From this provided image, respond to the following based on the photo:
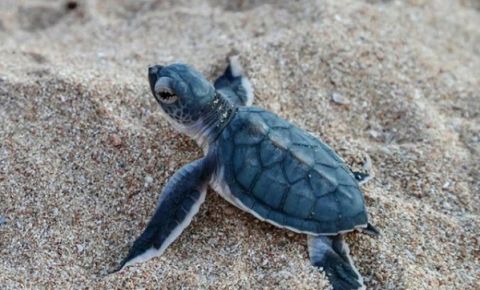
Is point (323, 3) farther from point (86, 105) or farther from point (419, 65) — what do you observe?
point (86, 105)

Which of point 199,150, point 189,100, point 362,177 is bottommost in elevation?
point 199,150

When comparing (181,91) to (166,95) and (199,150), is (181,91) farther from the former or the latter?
(199,150)

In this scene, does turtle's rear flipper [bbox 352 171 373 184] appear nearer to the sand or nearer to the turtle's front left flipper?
the sand

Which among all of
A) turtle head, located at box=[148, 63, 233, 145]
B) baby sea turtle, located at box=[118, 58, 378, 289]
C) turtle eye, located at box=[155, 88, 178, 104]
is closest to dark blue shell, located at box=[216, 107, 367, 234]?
baby sea turtle, located at box=[118, 58, 378, 289]

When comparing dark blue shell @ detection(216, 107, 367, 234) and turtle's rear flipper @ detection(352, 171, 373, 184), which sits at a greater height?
dark blue shell @ detection(216, 107, 367, 234)

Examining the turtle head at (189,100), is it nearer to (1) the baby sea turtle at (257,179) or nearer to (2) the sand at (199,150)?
(1) the baby sea turtle at (257,179)

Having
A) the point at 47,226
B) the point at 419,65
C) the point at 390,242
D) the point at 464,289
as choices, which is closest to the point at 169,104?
the point at 47,226

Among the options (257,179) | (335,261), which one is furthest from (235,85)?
(335,261)
